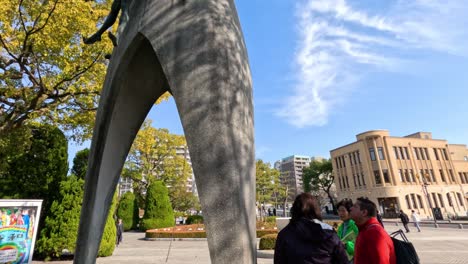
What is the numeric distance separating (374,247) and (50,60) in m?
11.8

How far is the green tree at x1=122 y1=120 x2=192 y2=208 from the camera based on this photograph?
3198 centimetres

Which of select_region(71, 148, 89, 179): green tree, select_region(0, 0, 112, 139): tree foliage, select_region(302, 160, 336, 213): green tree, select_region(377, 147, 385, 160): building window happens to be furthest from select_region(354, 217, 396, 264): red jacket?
select_region(302, 160, 336, 213): green tree

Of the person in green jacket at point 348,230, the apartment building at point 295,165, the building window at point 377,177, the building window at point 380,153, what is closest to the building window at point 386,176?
the building window at point 377,177

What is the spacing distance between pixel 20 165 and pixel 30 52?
491 centimetres

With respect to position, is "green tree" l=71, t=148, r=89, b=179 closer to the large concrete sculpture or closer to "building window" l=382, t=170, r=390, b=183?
the large concrete sculpture

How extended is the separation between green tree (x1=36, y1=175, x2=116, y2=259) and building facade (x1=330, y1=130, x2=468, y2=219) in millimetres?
40840

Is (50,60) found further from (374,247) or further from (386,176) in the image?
(386,176)

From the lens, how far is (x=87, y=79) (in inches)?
447

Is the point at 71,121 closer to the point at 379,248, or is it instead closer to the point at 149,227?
the point at 379,248

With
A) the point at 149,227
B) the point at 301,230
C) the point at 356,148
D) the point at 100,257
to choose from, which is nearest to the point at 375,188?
the point at 356,148

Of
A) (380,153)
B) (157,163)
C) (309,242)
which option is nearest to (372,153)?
(380,153)

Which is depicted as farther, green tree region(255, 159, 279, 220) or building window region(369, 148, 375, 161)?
green tree region(255, 159, 279, 220)

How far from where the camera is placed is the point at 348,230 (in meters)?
3.83

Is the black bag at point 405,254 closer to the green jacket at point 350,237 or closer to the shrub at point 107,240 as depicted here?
the green jacket at point 350,237
